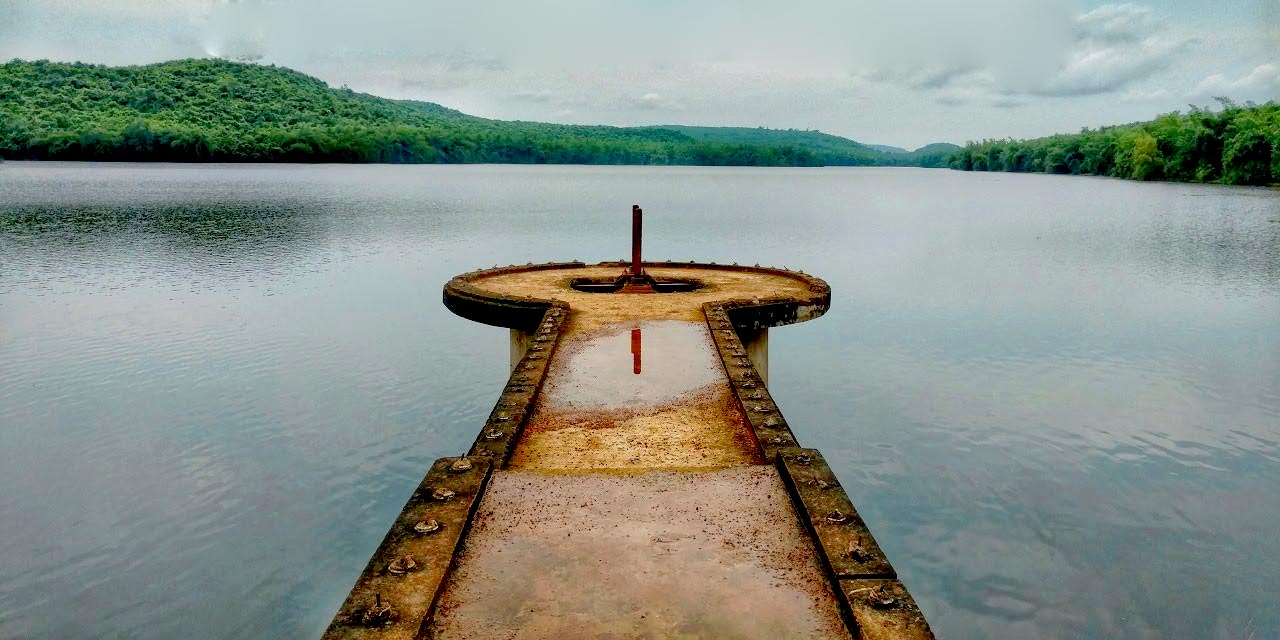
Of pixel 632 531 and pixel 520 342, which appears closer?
pixel 632 531

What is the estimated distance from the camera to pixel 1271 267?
26172 mm

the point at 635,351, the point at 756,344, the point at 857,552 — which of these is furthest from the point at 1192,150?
the point at 857,552

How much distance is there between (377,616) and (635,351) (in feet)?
17.4

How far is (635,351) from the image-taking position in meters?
8.59

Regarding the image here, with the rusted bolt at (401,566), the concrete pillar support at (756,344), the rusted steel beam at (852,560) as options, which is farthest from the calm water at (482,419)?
the rusted bolt at (401,566)

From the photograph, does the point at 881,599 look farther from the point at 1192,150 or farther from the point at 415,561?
the point at 1192,150

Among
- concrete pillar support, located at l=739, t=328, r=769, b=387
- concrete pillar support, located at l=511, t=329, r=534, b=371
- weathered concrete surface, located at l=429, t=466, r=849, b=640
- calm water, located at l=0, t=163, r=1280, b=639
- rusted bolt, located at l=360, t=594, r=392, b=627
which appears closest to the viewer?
rusted bolt, located at l=360, t=594, r=392, b=627

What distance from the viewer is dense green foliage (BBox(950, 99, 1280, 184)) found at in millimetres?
66500

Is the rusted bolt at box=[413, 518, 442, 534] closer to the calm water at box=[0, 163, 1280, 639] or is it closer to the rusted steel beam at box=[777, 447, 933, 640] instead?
the rusted steel beam at box=[777, 447, 933, 640]

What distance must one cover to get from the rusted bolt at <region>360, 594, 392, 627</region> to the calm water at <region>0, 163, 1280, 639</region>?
4352 mm

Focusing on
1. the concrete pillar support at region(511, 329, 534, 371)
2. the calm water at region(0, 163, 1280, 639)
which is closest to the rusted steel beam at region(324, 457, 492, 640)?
the calm water at region(0, 163, 1280, 639)

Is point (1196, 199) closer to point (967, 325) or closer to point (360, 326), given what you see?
point (967, 325)

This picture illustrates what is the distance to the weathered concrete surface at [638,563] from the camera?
140 inches

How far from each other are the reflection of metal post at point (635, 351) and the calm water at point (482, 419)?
307 centimetres
